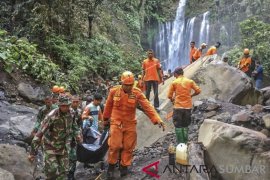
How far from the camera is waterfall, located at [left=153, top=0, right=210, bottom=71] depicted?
2836 cm

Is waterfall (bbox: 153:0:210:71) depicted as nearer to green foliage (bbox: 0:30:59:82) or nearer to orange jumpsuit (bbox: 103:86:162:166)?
green foliage (bbox: 0:30:59:82)

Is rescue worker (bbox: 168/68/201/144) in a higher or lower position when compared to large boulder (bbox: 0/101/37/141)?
higher

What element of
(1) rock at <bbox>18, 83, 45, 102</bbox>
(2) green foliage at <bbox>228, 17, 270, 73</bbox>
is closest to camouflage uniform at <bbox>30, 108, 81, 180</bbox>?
(1) rock at <bbox>18, 83, 45, 102</bbox>

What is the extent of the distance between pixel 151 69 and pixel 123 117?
390 cm

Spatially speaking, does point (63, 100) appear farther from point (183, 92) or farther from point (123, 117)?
point (183, 92)

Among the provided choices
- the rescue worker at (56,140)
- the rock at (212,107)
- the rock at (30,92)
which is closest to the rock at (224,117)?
the rock at (212,107)

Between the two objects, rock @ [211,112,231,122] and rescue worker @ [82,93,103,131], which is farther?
rock @ [211,112,231,122]

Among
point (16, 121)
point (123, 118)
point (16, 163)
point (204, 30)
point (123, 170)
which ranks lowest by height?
point (123, 170)

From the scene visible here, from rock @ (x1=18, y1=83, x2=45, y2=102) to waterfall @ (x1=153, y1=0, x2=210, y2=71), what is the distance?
17.0m

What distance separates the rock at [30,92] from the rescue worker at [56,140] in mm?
5714

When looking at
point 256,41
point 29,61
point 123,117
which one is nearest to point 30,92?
point 29,61

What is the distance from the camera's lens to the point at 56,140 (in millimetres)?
5809

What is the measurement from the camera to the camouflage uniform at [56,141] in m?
5.71

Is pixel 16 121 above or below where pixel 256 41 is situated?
below
